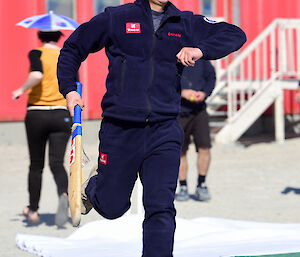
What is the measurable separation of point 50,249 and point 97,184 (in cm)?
156

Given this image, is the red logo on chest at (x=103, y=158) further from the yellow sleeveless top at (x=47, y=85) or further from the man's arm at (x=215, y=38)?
the yellow sleeveless top at (x=47, y=85)

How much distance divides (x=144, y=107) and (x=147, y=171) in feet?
1.23

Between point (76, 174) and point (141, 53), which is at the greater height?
point (141, 53)

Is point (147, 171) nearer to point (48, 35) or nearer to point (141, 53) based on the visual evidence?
point (141, 53)

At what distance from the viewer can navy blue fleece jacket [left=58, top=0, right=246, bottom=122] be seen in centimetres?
434

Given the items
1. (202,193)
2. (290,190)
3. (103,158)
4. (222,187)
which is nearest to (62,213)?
(202,193)

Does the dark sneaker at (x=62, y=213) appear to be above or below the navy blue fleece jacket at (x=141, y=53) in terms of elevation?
below

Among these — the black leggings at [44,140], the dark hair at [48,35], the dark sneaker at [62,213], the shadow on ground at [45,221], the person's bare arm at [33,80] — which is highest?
the dark hair at [48,35]

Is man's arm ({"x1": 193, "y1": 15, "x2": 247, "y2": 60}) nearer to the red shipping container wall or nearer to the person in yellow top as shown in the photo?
the person in yellow top

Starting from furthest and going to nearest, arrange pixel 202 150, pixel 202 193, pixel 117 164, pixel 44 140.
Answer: pixel 202 150, pixel 202 193, pixel 44 140, pixel 117 164

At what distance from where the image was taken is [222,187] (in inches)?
383

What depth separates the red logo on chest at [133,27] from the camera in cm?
436

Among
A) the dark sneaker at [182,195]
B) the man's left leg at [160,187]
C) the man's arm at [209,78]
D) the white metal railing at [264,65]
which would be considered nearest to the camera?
the man's left leg at [160,187]

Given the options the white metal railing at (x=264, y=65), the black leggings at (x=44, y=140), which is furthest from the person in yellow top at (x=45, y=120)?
the white metal railing at (x=264, y=65)
